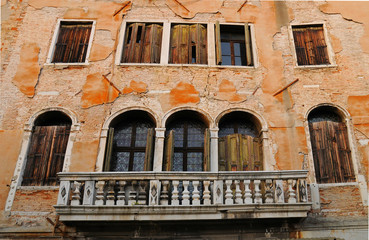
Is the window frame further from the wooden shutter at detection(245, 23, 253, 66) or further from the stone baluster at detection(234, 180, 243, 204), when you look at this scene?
the stone baluster at detection(234, 180, 243, 204)

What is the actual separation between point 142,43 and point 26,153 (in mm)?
4220

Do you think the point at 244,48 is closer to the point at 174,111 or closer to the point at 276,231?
the point at 174,111

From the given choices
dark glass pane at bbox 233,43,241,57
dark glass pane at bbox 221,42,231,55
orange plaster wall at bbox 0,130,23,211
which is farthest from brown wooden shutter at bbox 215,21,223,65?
orange plaster wall at bbox 0,130,23,211

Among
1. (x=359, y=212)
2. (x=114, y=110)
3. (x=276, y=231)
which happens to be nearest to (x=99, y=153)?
(x=114, y=110)

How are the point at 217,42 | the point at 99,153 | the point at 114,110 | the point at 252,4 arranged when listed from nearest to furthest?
1. the point at 99,153
2. the point at 114,110
3. the point at 217,42
4. the point at 252,4

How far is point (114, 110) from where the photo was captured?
9.40 m

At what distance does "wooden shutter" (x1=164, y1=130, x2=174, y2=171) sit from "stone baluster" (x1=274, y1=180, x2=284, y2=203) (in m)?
2.36

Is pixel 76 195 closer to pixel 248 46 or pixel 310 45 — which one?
pixel 248 46

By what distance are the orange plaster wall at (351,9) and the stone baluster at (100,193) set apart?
313 inches

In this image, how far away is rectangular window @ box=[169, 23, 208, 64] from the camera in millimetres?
10336

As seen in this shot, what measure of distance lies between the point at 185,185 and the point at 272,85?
3785 mm

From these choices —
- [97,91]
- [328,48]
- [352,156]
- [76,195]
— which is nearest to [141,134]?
[97,91]

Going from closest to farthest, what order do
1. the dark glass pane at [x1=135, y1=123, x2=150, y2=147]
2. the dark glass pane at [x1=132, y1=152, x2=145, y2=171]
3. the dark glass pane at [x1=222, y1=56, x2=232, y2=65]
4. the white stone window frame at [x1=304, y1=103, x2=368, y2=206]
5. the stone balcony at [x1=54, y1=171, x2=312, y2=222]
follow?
the stone balcony at [x1=54, y1=171, x2=312, y2=222] → the white stone window frame at [x1=304, y1=103, x2=368, y2=206] → the dark glass pane at [x1=132, y1=152, x2=145, y2=171] → the dark glass pane at [x1=135, y1=123, x2=150, y2=147] → the dark glass pane at [x1=222, y1=56, x2=232, y2=65]

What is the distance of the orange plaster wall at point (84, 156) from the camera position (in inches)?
341
